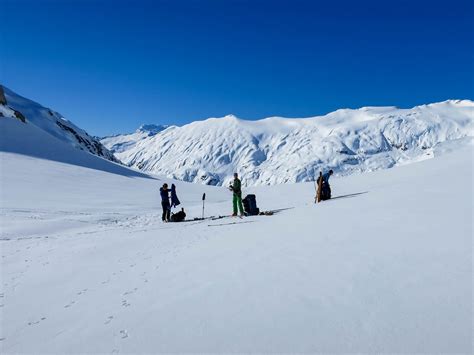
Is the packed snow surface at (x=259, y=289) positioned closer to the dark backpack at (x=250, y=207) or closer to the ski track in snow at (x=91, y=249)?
the ski track in snow at (x=91, y=249)

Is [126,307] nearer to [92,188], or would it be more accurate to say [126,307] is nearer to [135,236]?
[135,236]

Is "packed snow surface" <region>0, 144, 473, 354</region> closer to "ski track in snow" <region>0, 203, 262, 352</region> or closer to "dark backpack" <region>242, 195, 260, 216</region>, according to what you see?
"ski track in snow" <region>0, 203, 262, 352</region>

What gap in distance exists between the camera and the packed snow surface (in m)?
3.95

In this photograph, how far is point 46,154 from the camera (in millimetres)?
39781

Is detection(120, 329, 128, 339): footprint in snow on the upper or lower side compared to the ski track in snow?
lower

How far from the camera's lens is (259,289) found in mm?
5418

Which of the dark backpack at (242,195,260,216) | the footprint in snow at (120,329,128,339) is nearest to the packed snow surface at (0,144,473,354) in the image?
the footprint in snow at (120,329,128,339)

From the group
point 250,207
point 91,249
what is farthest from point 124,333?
point 250,207

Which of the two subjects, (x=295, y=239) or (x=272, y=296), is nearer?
(x=272, y=296)

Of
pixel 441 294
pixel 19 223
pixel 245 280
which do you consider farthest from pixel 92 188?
pixel 441 294

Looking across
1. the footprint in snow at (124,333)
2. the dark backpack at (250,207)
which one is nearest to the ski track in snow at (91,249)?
the footprint in snow at (124,333)

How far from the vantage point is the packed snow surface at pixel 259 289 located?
155 inches

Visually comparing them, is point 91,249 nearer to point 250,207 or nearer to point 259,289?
point 259,289

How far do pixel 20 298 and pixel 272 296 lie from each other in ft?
15.1
